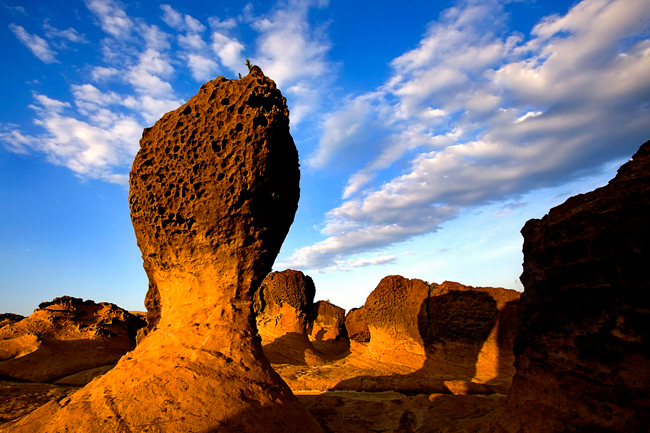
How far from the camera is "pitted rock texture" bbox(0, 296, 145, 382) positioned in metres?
7.38

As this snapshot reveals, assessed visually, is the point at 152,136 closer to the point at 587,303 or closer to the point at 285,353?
the point at 587,303

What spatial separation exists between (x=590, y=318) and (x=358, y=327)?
39.5 ft

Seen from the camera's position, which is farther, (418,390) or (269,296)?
(269,296)

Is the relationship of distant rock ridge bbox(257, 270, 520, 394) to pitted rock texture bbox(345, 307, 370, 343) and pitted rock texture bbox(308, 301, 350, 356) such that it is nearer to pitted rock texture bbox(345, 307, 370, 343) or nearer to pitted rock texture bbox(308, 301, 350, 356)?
pitted rock texture bbox(345, 307, 370, 343)

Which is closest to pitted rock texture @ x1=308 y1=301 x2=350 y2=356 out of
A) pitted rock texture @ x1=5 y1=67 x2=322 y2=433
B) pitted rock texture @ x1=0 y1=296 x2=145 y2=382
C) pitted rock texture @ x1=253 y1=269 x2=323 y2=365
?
pitted rock texture @ x1=253 y1=269 x2=323 y2=365

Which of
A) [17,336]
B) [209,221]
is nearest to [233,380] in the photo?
[209,221]

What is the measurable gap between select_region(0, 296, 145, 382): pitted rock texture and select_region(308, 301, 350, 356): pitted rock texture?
25.9 feet

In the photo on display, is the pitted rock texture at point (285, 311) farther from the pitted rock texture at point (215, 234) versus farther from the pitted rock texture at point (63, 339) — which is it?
the pitted rock texture at point (215, 234)

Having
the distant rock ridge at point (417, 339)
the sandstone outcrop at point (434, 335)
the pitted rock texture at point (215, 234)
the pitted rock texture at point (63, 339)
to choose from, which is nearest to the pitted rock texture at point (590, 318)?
the pitted rock texture at point (215, 234)

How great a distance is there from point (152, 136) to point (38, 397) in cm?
465

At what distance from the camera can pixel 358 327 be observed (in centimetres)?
1435

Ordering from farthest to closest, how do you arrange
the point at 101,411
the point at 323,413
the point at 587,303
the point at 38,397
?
1. the point at 38,397
2. the point at 323,413
3. the point at 587,303
4. the point at 101,411

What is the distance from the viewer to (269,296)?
14.7 meters

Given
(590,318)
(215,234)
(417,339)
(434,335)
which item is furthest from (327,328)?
(590,318)
